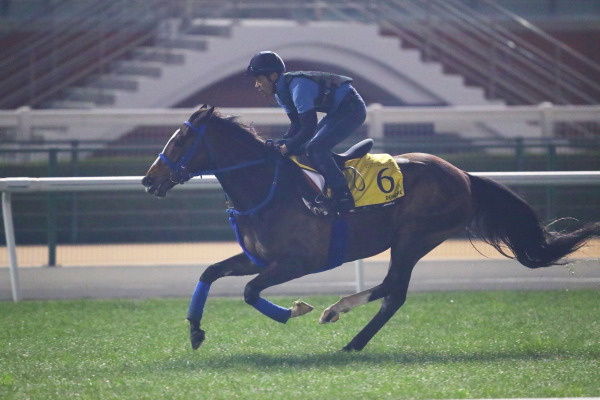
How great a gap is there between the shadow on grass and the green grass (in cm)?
1

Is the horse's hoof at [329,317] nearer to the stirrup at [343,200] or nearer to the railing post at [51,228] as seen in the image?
the stirrup at [343,200]

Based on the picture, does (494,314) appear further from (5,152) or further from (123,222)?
(5,152)

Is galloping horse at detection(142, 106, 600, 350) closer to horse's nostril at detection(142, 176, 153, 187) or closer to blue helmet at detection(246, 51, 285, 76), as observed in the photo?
horse's nostril at detection(142, 176, 153, 187)

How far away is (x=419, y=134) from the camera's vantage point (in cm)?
1404

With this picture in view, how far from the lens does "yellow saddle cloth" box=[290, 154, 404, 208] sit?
22.6ft

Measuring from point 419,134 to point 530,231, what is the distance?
672 cm

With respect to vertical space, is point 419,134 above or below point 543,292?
above

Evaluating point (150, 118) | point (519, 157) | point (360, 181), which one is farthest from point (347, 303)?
point (150, 118)

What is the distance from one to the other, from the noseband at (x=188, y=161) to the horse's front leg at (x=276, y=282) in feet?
2.27

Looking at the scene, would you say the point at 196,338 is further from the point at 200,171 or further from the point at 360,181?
the point at 360,181

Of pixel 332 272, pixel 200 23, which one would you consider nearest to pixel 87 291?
pixel 332 272

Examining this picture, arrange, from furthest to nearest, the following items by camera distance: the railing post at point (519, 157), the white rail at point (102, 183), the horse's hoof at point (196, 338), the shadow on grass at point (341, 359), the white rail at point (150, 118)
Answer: the white rail at point (150, 118), the railing post at point (519, 157), the white rail at point (102, 183), the horse's hoof at point (196, 338), the shadow on grass at point (341, 359)

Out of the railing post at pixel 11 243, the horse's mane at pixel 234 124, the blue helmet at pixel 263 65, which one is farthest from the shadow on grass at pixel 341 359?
the railing post at pixel 11 243

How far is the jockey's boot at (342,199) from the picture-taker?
6.76 m
